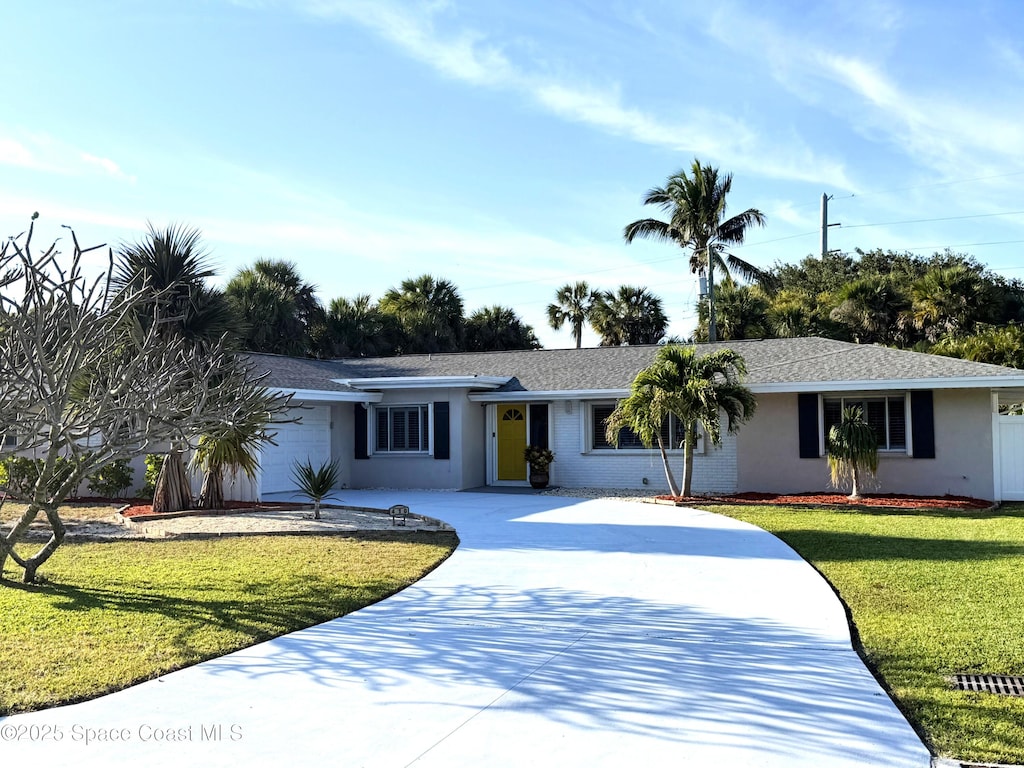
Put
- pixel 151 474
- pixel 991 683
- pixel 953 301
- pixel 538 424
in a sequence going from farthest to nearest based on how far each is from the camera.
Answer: pixel 953 301
pixel 538 424
pixel 151 474
pixel 991 683

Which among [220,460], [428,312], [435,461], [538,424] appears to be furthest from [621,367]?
[428,312]

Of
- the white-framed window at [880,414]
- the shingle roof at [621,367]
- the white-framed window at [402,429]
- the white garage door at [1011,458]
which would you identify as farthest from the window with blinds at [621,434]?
the white garage door at [1011,458]

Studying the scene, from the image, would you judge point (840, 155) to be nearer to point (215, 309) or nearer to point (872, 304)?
point (872, 304)

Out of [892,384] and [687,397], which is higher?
[892,384]

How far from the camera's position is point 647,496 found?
18.2 meters

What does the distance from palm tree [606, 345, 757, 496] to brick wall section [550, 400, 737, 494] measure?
173 cm

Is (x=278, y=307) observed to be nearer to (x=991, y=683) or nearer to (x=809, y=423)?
(x=809, y=423)

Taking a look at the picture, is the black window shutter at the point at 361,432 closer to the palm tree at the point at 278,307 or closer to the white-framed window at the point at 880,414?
the palm tree at the point at 278,307

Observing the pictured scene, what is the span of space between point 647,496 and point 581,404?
114 inches

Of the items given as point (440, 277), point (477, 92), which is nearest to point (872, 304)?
point (440, 277)

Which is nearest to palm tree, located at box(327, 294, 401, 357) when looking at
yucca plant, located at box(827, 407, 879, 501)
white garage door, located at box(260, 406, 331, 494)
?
white garage door, located at box(260, 406, 331, 494)

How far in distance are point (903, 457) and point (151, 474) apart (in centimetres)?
1570

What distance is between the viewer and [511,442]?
20578 millimetres

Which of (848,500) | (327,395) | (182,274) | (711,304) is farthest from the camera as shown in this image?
(711,304)
